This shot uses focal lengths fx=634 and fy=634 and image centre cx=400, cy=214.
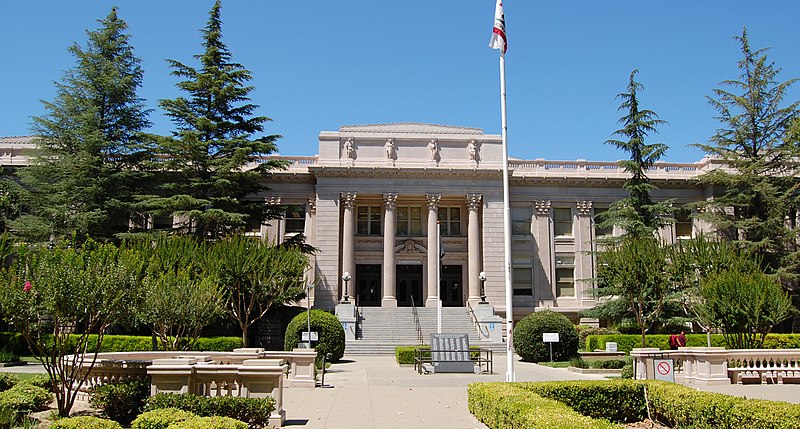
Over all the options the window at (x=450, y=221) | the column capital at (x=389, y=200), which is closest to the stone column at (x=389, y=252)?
the column capital at (x=389, y=200)

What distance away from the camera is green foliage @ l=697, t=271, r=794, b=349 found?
23.4 meters

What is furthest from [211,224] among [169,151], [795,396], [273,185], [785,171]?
[785,171]

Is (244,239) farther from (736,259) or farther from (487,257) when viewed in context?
(736,259)

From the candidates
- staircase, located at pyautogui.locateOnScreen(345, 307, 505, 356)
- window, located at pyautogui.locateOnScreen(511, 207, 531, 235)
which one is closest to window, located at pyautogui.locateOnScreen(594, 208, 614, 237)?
window, located at pyautogui.locateOnScreen(511, 207, 531, 235)

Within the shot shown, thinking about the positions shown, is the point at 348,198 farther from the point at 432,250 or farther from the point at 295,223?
the point at 432,250

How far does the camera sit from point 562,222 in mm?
48312

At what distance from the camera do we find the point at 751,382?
812 inches

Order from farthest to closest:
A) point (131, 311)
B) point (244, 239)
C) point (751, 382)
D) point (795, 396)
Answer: point (244, 239), point (751, 382), point (795, 396), point (131, 311)

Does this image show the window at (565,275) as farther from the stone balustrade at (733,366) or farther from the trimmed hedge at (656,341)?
the stone balustrade at (733,366)

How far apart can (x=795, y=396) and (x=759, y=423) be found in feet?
27.8

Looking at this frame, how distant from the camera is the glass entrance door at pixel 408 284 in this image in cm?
4688

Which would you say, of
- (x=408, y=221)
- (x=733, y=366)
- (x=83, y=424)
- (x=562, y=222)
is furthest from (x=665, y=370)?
(x=562, y=222)

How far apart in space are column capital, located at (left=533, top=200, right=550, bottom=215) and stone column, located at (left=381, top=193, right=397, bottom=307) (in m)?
10.9

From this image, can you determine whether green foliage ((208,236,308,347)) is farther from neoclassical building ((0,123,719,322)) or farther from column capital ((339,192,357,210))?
column capital ((339,192,357,210))
